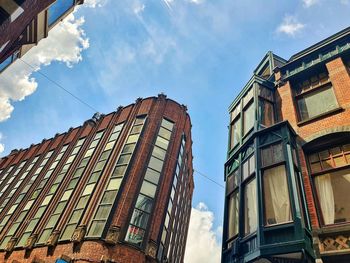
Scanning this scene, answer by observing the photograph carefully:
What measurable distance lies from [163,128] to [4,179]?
69.5ft

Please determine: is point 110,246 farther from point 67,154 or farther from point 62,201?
point 67,154

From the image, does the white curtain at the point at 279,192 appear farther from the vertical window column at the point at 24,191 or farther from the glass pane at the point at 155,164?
the vertical window column at the point at 24,191

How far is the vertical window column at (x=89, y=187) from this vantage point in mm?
16120

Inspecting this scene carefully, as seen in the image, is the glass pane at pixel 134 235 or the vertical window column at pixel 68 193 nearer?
the glass pane at pixel 134 235

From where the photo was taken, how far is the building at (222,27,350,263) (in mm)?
7082

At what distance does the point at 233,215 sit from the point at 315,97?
5.98 metres

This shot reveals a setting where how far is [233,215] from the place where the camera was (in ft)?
33.3

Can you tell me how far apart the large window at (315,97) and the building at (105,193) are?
10.7 meters

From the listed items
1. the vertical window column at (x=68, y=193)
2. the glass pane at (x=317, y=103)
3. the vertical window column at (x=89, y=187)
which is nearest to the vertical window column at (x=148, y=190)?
the vertical window column at (x=89, y=187)

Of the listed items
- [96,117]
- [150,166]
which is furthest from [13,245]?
[96,117]

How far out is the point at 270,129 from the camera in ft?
31.9

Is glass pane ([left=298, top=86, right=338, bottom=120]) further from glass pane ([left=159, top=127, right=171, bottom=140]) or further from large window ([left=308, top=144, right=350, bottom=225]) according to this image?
glass pane ([left=159, top=127, right=171, bottom=140])

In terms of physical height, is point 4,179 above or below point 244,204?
above

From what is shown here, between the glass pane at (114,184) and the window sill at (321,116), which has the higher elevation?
the window sill at (321,116)
